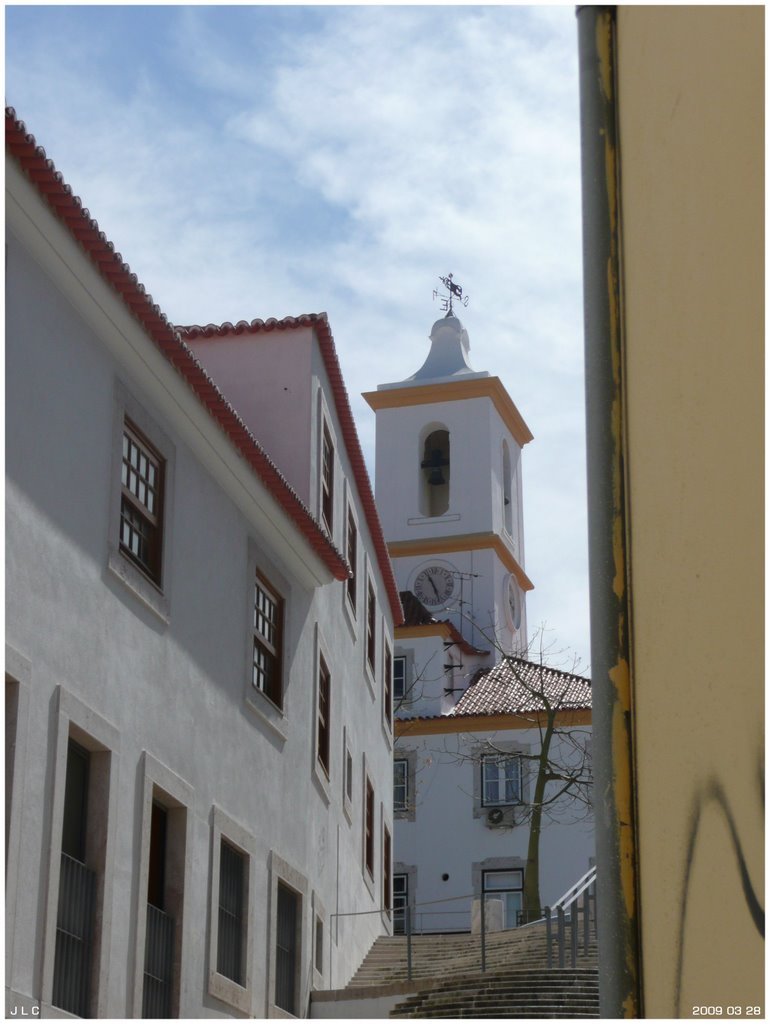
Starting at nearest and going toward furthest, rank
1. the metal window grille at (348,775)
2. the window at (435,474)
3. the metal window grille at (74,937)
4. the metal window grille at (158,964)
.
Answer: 1. the metal window grille at (74,937)
2. the metal window grille at (158,964)
3. the metal window grille at (348,775)
4. the window at (435,474)

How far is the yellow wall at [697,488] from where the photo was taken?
358 centimetres

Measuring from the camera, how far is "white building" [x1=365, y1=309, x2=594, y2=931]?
38.4 metres

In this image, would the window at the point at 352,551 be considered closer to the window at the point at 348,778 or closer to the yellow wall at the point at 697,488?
the window at the point at 348,778

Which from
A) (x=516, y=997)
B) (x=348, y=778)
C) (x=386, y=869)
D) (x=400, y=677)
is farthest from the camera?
(x=400, y=677)

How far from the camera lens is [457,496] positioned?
50844 mm

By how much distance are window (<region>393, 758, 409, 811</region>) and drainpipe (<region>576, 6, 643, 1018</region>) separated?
34.9 meters

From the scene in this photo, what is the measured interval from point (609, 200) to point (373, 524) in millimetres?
21610

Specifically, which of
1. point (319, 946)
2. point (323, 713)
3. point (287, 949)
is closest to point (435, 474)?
point (323, 713)

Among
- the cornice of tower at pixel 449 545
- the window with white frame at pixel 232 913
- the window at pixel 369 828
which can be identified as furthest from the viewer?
the cornice of tower at pixel 449 545

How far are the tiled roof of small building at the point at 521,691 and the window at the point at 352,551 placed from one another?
1343 centimetres

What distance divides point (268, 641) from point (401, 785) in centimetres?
2170

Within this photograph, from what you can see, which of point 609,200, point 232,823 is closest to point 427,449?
point 232,823

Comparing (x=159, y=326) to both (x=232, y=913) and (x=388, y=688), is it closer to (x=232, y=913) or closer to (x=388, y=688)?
(x=232, y=913)

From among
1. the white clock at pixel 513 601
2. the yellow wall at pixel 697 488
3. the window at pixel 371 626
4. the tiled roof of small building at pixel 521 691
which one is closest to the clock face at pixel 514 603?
the white clock at pixel 513 601
